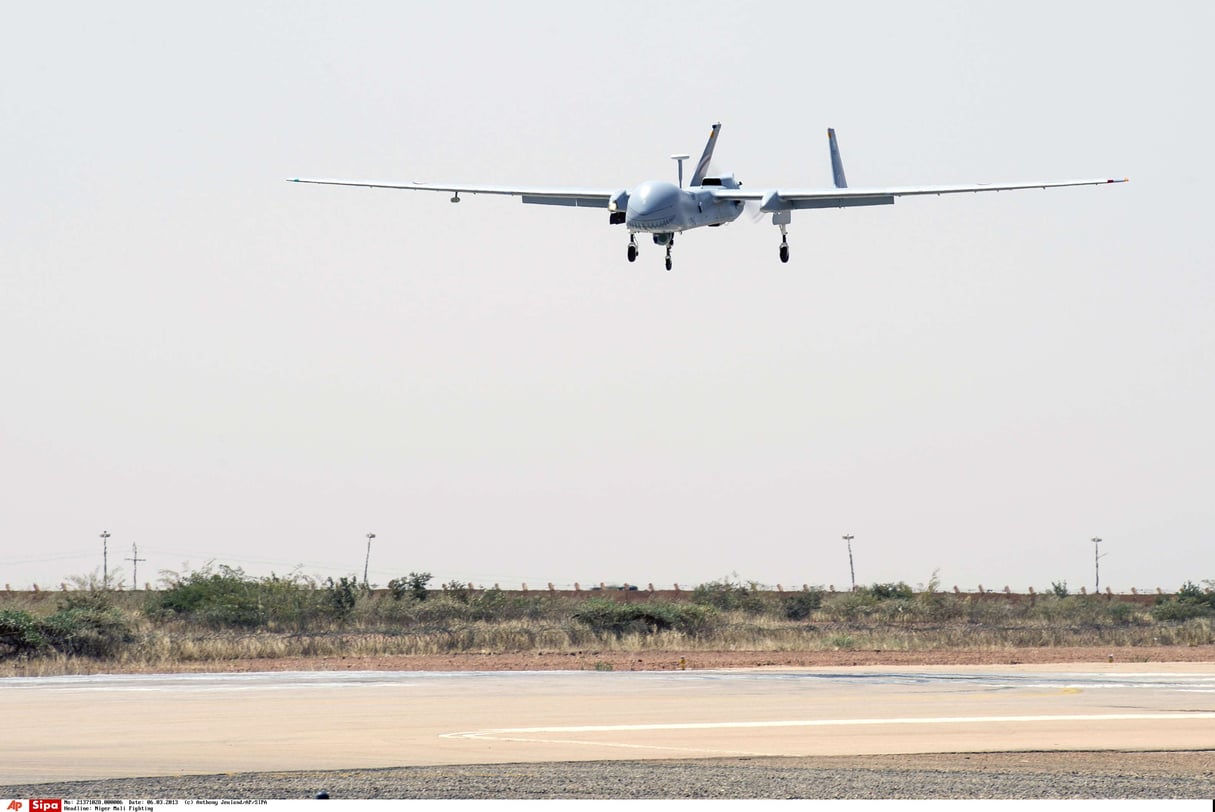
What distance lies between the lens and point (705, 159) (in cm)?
4700

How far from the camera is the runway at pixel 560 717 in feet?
76.1

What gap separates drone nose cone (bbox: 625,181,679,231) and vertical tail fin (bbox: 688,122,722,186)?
4087mm

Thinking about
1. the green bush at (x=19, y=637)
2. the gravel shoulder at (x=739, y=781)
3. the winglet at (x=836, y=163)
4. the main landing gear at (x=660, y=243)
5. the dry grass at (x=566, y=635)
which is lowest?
the gravel shoulder at (x=739, y=781)

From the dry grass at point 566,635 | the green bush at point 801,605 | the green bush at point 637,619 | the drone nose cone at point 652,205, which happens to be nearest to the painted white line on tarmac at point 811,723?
the drone nose cone at point 652,205

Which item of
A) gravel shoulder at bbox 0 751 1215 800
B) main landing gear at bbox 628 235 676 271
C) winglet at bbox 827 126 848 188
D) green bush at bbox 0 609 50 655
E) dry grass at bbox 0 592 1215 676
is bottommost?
gravel shoulder at bbox 0 751 1215 800

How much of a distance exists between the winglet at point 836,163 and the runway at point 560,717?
26.3 metres

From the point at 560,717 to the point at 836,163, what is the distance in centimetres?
3793

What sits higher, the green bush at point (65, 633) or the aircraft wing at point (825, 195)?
the aircraft wing at point (825, 195)

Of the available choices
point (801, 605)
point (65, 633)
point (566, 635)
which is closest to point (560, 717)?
point (65, 633)

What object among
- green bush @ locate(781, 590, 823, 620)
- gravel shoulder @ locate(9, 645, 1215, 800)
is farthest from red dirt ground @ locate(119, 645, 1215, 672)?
green bush @ locate(781, 590, 823, 620)

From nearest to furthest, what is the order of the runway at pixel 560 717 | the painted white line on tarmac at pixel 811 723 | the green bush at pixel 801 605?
the runway at pixel 560 717 < the painted white line on tarmac at pixel 811 723 < the green bush at pixel 801 605

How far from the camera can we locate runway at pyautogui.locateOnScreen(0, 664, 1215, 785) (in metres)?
23.2

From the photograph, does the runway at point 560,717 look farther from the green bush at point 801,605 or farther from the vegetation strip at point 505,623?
the green bush at point 801,605

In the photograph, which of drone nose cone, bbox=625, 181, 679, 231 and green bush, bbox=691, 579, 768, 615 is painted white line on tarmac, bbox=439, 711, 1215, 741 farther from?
green bush, bbox=691, 579, 768, 615
